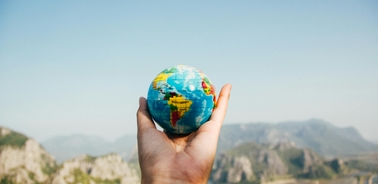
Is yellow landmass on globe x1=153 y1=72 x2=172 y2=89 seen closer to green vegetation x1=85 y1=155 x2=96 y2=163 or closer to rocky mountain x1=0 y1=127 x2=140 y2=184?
rocky mountain x1=0 y1=127 x2=140 y2=184

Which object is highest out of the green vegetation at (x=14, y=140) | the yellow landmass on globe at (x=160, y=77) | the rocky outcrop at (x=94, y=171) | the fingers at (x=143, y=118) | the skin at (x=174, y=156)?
the yellow landmass on globe at (x=160, y=77)

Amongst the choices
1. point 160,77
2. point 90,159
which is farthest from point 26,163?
point 160,77

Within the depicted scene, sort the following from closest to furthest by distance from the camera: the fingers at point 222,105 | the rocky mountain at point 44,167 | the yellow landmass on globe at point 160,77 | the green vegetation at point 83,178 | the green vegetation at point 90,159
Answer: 1. the fingers at point 222,105
2. the yellow landmass on globe at point 160,77
3. the rocky mountain at point 44,167
4. the green vegetation at point 83,178
5. the green vegetation at point 90,159

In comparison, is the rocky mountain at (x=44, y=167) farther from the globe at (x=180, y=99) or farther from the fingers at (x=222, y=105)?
the fingers at (x=222, y=105)

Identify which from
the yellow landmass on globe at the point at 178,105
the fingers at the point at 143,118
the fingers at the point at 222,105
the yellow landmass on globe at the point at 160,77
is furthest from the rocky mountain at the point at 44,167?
the fingers at the point at 222,105

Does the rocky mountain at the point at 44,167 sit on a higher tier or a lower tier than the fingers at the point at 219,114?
lower

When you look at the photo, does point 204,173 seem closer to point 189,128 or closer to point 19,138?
point 189,128

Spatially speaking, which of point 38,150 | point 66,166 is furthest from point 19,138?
point 66,166

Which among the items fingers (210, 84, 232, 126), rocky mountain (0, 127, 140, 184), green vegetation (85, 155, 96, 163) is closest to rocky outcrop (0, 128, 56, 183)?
rocky mountain (0, 127, 140, 184)

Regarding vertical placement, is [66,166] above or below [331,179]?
above
